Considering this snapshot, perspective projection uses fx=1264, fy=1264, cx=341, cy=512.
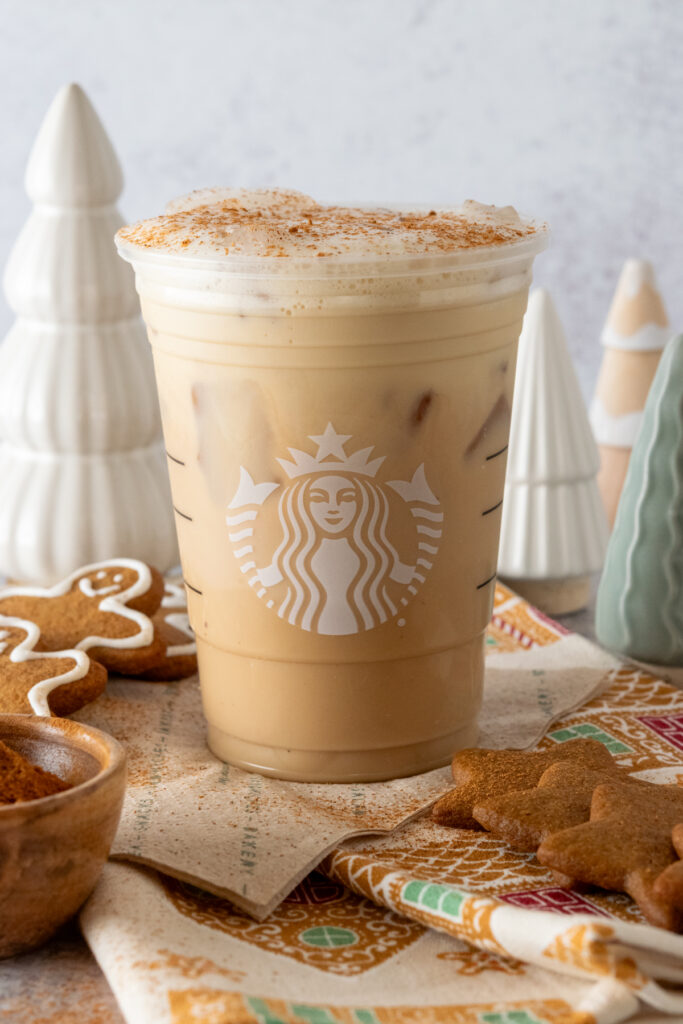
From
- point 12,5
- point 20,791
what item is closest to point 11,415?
point 20,791

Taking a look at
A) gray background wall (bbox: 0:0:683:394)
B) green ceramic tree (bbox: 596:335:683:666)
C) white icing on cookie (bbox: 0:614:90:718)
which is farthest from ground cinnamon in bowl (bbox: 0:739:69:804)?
gray background wall (bbox: 0:0:683:394)

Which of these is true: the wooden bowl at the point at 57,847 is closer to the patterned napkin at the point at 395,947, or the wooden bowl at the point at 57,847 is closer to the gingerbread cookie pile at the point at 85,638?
the patterned napkin at the point at 395,947

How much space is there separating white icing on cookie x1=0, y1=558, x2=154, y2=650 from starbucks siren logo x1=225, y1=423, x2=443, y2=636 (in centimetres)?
19

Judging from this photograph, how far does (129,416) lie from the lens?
1226mm

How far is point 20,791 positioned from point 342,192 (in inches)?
50.5

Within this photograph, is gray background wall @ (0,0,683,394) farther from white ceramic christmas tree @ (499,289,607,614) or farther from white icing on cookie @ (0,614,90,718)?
white icing on cookie @ (0,614,90,718)

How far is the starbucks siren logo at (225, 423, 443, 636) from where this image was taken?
788 mm

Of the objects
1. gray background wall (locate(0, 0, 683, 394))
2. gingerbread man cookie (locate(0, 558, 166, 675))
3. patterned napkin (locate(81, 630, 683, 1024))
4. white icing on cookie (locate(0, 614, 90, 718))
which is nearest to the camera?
patterned napkin (locate(81, 630, 683, 1024))

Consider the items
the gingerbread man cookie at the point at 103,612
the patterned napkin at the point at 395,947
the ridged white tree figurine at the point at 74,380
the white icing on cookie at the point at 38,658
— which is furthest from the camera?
the ridged white tree figurine at the point at 74,380

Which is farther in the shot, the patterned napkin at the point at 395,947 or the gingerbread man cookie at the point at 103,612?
the gingerbread man cookie at the point at 103,612

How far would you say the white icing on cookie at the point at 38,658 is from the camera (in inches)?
34.0

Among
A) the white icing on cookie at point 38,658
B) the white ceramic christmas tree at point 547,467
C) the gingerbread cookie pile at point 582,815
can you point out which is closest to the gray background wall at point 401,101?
the white ceramic christmas tree at point 547,467

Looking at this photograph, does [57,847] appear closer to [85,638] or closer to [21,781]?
[21,781]

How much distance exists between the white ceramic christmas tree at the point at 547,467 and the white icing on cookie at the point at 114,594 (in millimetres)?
362
